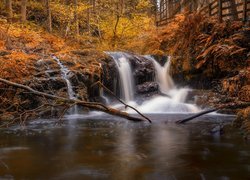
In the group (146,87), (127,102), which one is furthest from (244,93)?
(146,87)

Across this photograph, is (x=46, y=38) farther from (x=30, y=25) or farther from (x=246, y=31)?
(x=246, y=31)

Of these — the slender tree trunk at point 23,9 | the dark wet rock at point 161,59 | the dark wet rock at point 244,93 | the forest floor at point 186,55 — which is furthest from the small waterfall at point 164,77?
the slender tree trunk at point 23,9

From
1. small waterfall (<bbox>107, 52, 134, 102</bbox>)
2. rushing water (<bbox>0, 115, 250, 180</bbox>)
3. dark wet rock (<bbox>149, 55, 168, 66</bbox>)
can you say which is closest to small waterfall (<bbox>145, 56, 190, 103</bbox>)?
dark wet rock (<bbox>149, 55, 168, 66</bbox>)

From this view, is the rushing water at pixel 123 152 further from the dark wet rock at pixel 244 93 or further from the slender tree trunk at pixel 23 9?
the slender tree trunk at pixel 23 9

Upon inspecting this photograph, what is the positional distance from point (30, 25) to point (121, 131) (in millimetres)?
12726

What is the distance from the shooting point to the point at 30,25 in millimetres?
20984

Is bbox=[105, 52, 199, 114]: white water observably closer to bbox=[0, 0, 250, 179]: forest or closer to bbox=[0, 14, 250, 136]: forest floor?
bbox=[0, 0, 250, 179]: forest

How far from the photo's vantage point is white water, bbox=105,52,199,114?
14.8 meters

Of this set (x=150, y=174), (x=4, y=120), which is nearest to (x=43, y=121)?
(x=4, y=120)

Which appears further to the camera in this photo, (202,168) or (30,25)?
(30,25)

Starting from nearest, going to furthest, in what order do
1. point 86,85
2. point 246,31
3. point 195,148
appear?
point 195,148 < point 86,85 < point 246,31

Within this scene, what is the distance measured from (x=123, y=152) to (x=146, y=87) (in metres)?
9.12

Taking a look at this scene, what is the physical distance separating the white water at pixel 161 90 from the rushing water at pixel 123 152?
3.34 metres

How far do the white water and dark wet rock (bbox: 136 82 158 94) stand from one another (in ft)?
0.90
